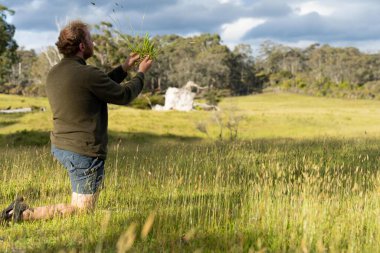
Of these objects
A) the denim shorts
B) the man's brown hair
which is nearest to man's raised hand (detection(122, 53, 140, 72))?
the man's brown hair

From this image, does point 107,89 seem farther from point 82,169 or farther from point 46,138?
point 46,138

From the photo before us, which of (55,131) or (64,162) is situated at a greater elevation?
(55,131)

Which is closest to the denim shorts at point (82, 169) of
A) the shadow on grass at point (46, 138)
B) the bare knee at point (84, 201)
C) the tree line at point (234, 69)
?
the bare knee at point (84, 201)

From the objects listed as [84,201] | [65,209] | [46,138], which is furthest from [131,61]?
[46,138]

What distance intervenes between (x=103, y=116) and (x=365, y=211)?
3.20 metres

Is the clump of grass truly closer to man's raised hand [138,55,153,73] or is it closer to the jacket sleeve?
man's raised hand [138,55,153,73]

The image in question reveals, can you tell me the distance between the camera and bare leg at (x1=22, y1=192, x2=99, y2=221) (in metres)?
→ 5.34

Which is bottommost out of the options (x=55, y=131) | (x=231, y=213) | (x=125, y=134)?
(x=125, y=134)

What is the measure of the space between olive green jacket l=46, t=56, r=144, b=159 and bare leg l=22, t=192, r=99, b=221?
1.72ft

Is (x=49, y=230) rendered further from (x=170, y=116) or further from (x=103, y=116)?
(x=170, y=116)

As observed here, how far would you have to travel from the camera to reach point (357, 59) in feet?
372

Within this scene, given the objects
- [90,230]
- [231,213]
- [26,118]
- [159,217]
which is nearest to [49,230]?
[90,230]

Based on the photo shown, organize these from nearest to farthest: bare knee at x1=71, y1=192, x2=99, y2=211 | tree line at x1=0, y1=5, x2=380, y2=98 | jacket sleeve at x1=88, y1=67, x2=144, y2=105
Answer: jacket sleeve at x1=88, y1=67, x2=144, y2=105
bare knee at x1=71, y1=192, x2=99, y2=211
tree line at x1=0, y1=5, x2=380, y2=98

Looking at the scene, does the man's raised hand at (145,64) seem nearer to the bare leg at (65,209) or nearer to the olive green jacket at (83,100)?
the olive green jacket at (83,100)
